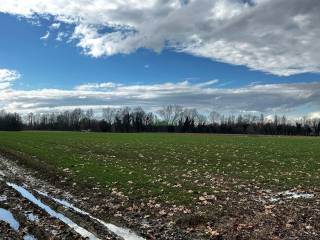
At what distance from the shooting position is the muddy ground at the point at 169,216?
968cm

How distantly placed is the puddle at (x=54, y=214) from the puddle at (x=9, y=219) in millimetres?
997

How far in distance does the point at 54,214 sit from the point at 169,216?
3.20 metres

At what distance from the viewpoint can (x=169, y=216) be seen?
454 inches

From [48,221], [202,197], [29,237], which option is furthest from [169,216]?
[29,237]

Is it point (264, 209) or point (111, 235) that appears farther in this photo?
point (264, 209)

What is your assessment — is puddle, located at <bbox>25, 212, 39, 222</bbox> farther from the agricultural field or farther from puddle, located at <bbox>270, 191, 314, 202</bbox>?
puddle, located at <bbox>270, 191, 314, 202</bbox>

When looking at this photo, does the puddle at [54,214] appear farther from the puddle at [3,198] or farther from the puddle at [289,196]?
the puddle at [289,196]

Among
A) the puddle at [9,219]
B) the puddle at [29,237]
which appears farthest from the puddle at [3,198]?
the puddle at [29,237]

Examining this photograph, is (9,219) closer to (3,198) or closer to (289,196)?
(3,198)

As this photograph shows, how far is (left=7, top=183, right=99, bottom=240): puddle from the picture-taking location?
961cm

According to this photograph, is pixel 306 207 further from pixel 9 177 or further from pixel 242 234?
pixel 9 177

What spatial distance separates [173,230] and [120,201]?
13.4 ft

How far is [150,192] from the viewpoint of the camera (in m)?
15.2

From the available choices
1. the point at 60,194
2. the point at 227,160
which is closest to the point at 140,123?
the point at 227,160
